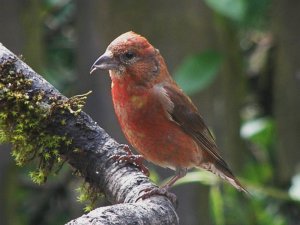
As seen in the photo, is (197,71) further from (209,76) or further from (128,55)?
(128,55)

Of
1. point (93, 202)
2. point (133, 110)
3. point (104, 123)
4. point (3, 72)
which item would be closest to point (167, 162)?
point (133, 110)

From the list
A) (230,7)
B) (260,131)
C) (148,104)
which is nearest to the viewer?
(148,104)

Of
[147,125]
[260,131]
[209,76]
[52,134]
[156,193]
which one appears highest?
[52,134]

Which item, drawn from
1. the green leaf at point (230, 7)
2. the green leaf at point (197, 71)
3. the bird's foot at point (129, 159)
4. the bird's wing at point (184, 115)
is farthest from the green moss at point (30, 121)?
the green leaf at point (197, 71)

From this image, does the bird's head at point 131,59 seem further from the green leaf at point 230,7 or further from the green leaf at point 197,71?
the green leaf at point 197,71

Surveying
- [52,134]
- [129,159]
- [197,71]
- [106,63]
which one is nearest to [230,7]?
[197,71]

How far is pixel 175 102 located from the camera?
169 inches

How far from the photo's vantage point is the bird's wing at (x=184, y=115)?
13.8 feet

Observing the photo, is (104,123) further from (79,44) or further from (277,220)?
(277,220)

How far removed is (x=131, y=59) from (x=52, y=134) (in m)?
1.04

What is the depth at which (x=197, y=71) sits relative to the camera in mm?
5750

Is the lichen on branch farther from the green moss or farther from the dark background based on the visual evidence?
the dark background

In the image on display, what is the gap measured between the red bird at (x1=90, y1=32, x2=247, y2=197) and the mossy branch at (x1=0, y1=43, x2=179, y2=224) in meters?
0.77

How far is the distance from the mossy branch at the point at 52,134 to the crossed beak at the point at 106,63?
0.67 metres
